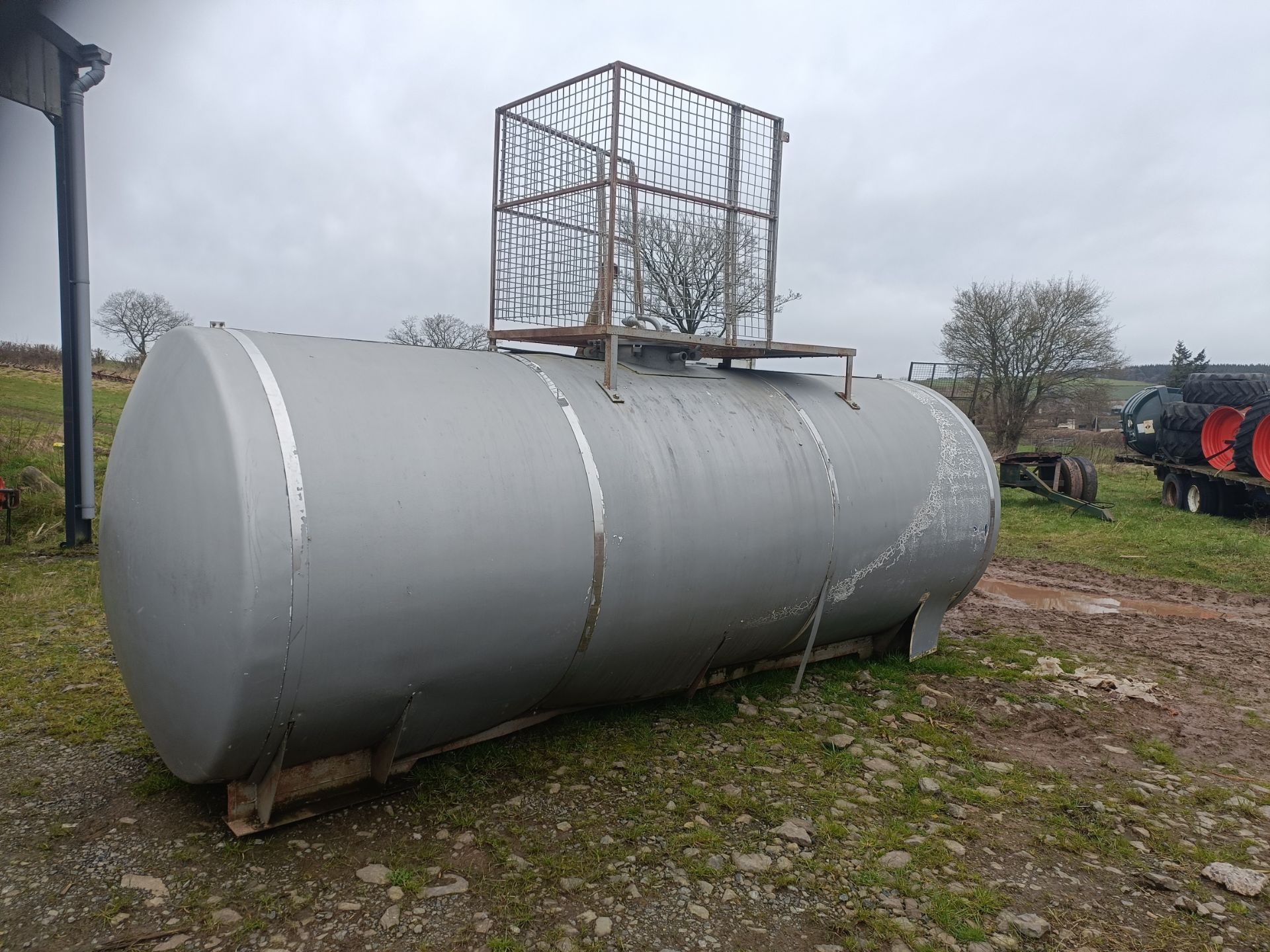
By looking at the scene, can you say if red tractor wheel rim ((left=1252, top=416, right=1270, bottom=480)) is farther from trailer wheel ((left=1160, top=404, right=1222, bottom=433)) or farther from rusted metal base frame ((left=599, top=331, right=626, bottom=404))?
rusted metal base frame ((left=599, top=331, right=626, bottom=404))

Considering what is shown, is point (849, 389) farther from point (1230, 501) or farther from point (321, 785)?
point (1230, 501)

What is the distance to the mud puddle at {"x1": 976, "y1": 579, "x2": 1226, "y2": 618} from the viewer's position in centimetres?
848

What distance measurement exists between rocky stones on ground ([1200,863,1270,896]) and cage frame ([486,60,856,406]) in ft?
10.2

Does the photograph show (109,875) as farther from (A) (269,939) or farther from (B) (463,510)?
(B) (463,510)

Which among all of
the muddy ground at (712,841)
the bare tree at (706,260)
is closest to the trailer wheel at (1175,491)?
the muddy ground at (712,841)

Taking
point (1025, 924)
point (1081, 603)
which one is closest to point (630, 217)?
point (1025, 924)

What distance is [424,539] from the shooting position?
3348 mm

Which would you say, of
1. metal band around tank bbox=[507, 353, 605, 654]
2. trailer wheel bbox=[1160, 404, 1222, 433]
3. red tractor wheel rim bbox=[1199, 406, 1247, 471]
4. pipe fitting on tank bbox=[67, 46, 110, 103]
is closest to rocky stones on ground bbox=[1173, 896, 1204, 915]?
metal band around tank bbox=[507, 353, 605, 654]

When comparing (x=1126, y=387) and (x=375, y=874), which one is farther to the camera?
(x=1126, y=387)

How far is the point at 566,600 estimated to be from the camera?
379 cm

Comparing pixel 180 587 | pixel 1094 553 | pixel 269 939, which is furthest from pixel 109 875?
pixel 1094 553

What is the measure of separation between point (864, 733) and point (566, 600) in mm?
2168

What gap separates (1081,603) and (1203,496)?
7.59 meters

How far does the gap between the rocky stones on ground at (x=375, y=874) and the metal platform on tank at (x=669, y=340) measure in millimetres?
2626
